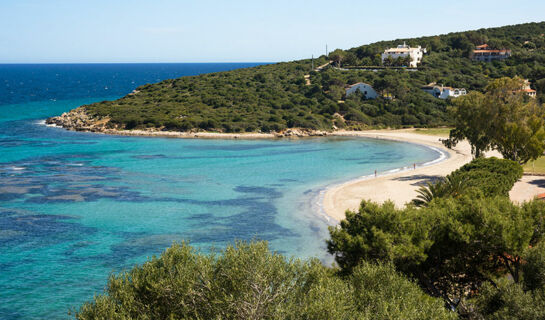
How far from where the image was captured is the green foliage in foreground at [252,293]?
14.0m

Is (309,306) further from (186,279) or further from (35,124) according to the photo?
(35,124)

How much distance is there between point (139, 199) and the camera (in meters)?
43.9

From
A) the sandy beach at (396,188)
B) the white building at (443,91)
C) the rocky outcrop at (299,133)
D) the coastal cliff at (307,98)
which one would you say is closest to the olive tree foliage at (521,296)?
the sandy beach at (396,188)

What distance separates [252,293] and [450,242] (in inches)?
404

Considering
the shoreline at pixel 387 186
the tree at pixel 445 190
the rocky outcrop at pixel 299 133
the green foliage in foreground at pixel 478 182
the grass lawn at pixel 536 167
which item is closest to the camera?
the tree at pixel 445 190

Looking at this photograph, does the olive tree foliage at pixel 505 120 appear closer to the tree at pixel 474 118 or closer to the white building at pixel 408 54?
the tree at pixel 474 118

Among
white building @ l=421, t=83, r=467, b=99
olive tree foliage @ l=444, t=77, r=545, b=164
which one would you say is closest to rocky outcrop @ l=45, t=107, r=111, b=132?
olive tree foliage @ l=444, t=77, r=545, b=164

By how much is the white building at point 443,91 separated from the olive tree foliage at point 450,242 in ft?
289

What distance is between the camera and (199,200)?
43.8 meters

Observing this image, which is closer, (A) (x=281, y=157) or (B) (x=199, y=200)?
(B) (x=199, y=200)

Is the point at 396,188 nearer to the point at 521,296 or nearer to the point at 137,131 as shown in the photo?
the point at 521,296

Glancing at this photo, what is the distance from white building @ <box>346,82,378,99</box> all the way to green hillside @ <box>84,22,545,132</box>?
1321 millimetres

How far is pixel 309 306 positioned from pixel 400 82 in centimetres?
9865

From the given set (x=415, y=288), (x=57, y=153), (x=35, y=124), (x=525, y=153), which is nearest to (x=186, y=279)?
(x=415, y=288)
